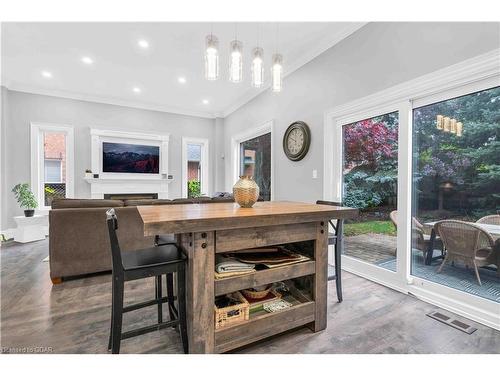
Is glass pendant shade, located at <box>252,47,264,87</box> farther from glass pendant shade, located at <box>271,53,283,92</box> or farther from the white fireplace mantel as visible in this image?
the white fireplace mantel

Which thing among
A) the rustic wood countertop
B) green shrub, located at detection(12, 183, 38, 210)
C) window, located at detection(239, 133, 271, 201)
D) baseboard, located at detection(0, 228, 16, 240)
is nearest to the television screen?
green shrub, located at detection(12, 183, 38, 210)

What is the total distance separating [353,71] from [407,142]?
3.60ft

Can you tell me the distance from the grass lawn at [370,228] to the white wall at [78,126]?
4.62m

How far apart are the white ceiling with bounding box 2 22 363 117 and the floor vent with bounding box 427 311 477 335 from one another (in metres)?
3.00

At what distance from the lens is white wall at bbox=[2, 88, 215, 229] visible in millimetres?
4961

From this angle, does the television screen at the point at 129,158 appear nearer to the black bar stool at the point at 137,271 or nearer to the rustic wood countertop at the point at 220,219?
the black bar stool at the point at 137,271

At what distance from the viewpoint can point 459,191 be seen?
2.20m

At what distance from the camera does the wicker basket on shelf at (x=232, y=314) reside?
59.8 inches

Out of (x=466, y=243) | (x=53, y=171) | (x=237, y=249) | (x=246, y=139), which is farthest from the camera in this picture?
(x=246, y=139)

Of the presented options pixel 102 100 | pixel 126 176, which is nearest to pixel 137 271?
pixel 126 176

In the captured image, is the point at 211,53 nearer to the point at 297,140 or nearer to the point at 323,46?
the point at 323,46

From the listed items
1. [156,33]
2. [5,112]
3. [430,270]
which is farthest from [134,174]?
[430,270]

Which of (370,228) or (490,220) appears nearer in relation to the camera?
(490,220)
